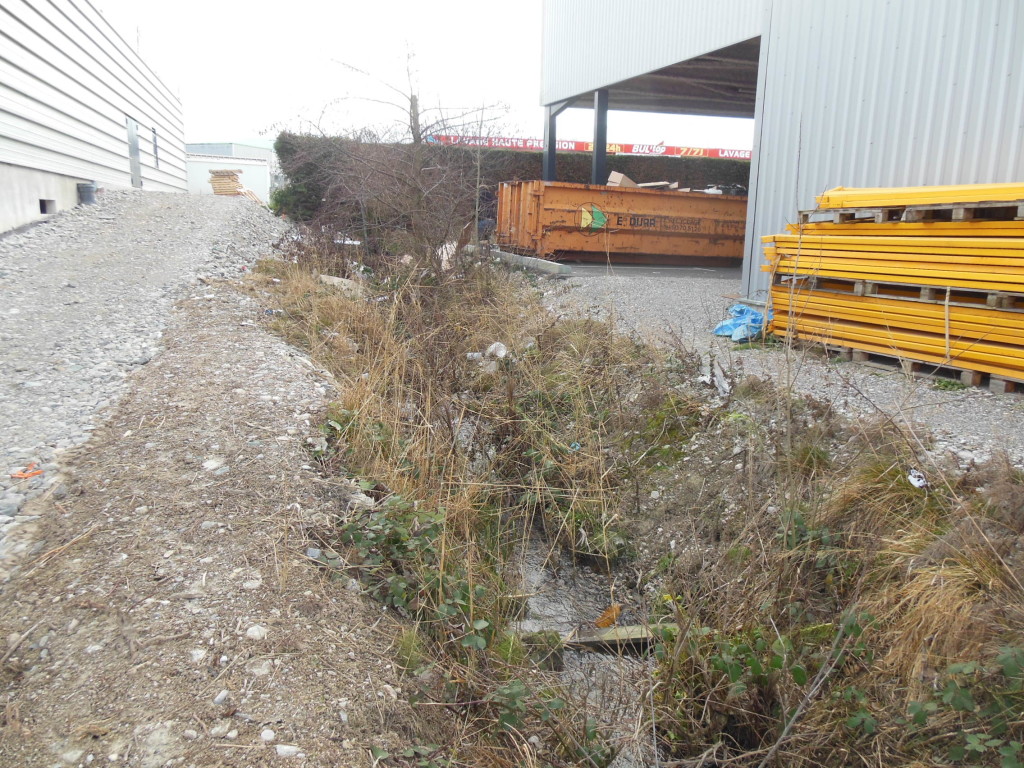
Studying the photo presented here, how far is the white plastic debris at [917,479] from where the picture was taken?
3143 mm

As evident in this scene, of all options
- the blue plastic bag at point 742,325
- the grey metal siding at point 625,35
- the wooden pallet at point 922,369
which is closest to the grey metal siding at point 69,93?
the blue plastic bag at point 742,325

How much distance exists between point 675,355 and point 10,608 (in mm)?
4278

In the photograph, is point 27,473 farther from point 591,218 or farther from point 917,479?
point 591,218

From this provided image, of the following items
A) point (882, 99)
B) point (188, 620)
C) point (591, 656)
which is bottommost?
point (591, 656)

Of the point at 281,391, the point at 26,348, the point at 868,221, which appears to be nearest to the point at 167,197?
the point at 26,348

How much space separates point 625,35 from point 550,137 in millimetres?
3683

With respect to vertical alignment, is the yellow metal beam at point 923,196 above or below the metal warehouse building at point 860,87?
below

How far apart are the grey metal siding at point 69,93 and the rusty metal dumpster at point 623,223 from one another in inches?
270

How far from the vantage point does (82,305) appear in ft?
18.8

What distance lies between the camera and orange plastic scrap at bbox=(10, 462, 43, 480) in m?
3.04

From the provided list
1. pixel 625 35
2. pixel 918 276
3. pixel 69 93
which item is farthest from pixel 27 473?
pixel 625 35

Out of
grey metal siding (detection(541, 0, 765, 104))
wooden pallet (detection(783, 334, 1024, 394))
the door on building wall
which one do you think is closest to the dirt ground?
wooden pallet (detection(783, 334, 1024, 394))

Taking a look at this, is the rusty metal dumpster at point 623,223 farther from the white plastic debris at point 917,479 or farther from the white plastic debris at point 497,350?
the white plastic debris at point 917,479

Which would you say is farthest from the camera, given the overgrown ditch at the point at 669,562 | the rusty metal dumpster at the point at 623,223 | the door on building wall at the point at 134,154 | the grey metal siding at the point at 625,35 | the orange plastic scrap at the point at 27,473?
the door on building wall at the point at 134,154
